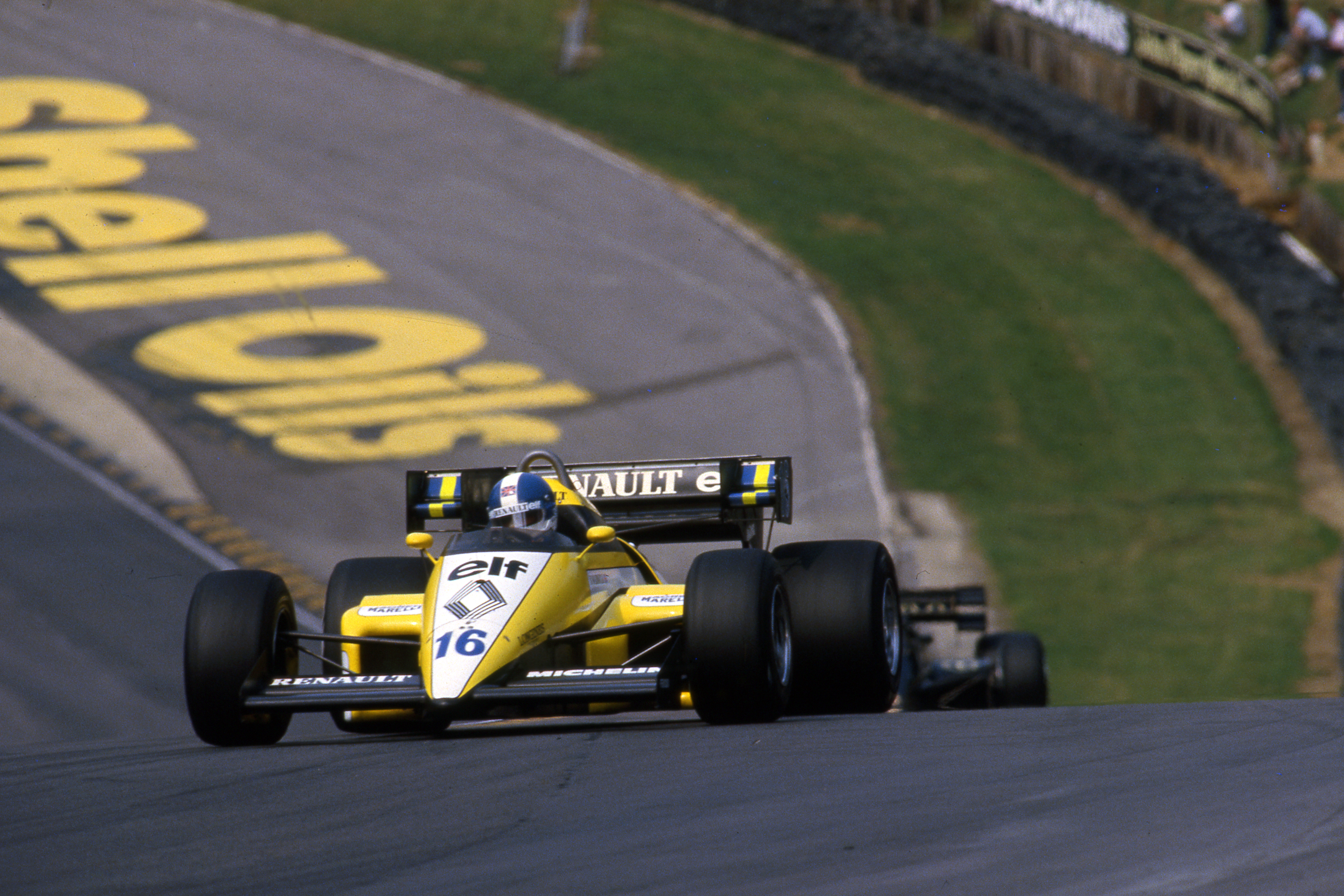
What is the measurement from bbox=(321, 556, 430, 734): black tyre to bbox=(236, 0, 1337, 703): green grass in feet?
20.9

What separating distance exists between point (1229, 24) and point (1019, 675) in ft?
49.3

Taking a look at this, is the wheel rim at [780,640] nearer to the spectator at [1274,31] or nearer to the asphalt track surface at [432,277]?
the asphalt track surface at [432,277]

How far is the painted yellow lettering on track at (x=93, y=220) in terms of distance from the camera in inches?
797

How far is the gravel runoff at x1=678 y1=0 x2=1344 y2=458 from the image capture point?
17.4 metres

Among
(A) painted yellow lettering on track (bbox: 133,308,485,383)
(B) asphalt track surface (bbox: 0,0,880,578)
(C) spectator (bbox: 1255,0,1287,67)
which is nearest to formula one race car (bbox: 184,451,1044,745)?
(B) asphalt track surface (bbox: 0,0,880,578)

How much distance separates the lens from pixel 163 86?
24734 millimetres

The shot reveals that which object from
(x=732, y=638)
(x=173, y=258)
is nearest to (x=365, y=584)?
(x=732, y=638)

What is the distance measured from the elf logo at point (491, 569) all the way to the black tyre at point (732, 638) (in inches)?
30.6

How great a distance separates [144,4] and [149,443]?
576 inches

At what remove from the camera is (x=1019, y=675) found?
11.5m

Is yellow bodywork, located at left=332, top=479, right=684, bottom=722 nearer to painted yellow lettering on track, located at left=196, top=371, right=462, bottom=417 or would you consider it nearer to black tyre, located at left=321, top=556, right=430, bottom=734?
black tyre, located at left=321, top=556, right=430, bottom=734

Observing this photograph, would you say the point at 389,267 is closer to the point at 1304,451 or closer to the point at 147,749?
the point at 1304,451

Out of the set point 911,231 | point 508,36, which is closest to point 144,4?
point 508,36

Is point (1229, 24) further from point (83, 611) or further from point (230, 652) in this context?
point (230, 652)
